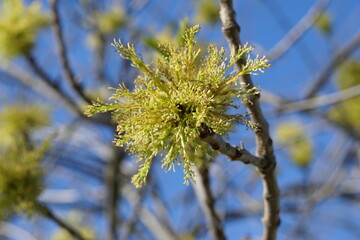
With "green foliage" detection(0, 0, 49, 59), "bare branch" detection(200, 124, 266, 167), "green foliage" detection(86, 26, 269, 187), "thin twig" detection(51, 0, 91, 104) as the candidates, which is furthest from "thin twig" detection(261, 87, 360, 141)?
"green foliage" detection(0, 0, 49, 59)

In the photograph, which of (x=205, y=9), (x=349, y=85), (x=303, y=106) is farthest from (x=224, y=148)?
(x=349, y=85)

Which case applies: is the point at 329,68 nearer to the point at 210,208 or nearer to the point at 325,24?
the point at 325,24

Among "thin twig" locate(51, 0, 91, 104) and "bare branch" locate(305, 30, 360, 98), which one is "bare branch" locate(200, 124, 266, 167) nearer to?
"thin twig" locate(51, 0, 91, 104)

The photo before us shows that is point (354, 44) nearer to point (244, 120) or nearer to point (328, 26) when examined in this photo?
point (328, 26)

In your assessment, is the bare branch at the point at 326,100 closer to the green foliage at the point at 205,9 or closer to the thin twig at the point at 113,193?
the thin twig at the point at 113,193

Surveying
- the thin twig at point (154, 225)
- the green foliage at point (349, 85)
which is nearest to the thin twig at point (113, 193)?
the thin twig at point (154, 225)

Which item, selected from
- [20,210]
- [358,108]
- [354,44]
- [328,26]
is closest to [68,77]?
[20,210]
